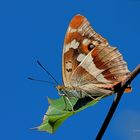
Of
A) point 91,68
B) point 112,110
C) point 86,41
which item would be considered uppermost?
point 86,41

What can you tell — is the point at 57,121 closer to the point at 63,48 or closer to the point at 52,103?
the point at 52,103

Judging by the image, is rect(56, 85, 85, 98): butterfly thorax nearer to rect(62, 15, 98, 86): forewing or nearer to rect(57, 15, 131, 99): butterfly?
rect(57, 15, 131, 99): butterfly

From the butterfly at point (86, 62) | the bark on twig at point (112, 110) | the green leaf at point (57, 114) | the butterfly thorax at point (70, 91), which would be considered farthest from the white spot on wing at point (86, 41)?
the bark on twig at point (112, 110)

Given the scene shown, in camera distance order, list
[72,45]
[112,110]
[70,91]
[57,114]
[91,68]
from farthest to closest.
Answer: [72,45] < [91,68] < [70,91] < [57,114] < [112,110]

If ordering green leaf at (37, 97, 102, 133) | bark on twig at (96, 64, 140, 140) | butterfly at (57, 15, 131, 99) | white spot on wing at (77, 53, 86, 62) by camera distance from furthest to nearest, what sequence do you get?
white spot on wing at (77, 53, 86, 62)
butterfly at (57, 15, 131, 99)
green leaf at (37, 97, 102, 133)
bark on twig at (96, 64, 140, 140)

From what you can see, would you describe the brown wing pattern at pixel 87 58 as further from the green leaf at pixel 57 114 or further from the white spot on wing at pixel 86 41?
the green leaf at pixel 57 114

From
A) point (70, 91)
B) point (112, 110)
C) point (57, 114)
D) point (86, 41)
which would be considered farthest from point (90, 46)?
point (112, 110)

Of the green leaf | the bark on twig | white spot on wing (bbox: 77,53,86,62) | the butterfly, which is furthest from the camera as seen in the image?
white spot on wing (bbox: 77,53,86,62)

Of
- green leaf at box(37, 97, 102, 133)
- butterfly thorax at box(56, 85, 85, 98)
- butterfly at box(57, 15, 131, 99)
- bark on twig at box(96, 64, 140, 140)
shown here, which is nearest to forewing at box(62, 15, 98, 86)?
butterfly at box(57, 15, 131, 99)

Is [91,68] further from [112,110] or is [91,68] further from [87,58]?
[112,110]

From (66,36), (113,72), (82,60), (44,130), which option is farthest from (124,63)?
(44,130)
